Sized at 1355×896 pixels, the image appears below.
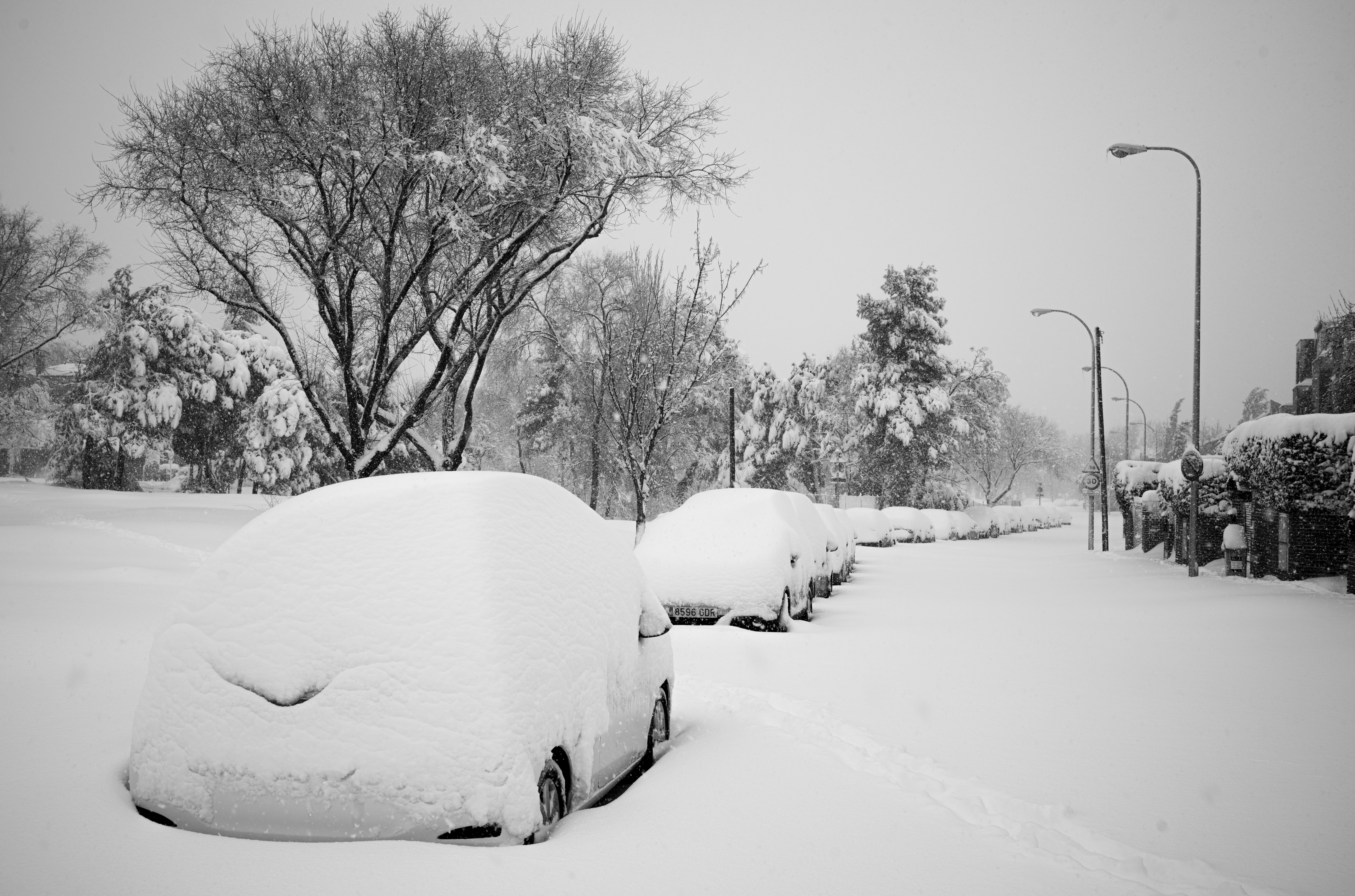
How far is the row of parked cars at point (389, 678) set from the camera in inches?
121

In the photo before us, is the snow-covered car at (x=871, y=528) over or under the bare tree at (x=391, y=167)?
under

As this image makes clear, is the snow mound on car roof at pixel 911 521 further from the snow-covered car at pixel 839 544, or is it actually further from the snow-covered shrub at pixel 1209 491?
the snow-covered shrub at pixel 1209 491

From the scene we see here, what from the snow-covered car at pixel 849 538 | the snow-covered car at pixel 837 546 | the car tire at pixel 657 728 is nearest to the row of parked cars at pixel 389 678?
the car tire at pixel 657 728

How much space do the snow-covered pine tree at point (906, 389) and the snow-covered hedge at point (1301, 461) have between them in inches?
1346

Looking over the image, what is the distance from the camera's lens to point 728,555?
10695 mm

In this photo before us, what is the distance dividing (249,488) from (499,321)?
41589 millimetres

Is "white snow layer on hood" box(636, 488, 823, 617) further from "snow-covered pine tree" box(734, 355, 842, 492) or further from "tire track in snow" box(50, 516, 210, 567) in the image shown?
"snow-covered pine tree" box(734, 355, 842, 492)

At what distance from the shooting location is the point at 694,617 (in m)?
10.3

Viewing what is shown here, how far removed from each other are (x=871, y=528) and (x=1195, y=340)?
17.2 metres

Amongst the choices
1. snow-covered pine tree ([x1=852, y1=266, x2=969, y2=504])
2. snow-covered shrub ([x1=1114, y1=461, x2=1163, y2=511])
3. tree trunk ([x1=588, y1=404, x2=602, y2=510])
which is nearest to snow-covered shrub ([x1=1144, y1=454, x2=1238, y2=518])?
snow-covered shrub ([x1=1114, y1=461, x2=1163, y2=511])

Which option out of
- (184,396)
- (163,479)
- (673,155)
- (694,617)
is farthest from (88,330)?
(694,617)

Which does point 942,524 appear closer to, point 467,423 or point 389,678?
point 467,423

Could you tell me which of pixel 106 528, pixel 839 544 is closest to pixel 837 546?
pixel 839 544

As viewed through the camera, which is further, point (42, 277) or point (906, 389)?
point (906, 389)
